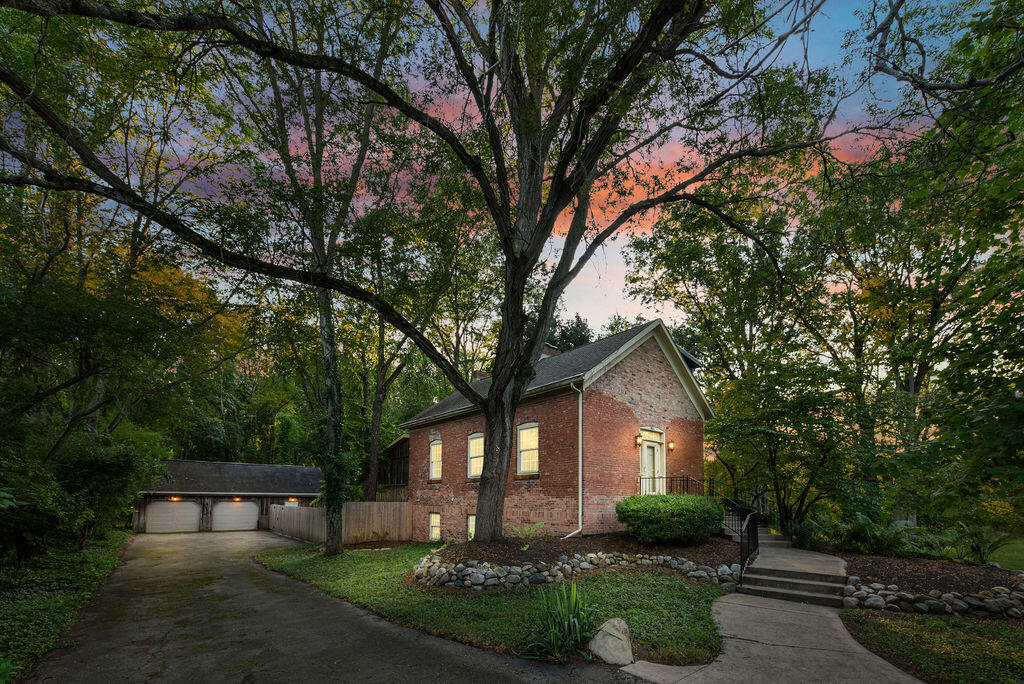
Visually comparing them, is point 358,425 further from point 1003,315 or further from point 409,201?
point 1003,315

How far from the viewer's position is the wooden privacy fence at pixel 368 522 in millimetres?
17172

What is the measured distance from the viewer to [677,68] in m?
7.64

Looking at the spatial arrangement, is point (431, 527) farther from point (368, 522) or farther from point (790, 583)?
point (790, 583)

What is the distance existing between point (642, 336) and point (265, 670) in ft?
39.0

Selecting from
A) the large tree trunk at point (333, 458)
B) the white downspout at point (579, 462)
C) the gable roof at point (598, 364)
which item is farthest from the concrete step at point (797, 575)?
the large tree trunk at point (333, 458)

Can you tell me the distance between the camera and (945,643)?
18.9ft

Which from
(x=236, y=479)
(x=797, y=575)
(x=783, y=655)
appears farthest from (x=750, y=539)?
(x=236, y=479)

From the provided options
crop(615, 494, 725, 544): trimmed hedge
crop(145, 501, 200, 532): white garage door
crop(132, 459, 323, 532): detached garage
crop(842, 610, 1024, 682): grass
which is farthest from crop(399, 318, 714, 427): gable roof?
crop(145, 501, 200, 532): white garage door

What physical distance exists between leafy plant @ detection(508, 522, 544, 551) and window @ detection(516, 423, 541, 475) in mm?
1544

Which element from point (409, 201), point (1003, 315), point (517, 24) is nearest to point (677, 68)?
point (517, 24)

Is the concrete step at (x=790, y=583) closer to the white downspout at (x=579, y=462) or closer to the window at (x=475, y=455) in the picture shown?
the white downspout at (x=579, y=462)

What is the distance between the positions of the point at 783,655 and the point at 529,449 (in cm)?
871

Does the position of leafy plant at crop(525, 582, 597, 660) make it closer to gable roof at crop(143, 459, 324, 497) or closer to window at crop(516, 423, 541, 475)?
window at crop(516, 423, 541, 475)

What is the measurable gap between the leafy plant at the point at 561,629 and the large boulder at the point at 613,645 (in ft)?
0.53
